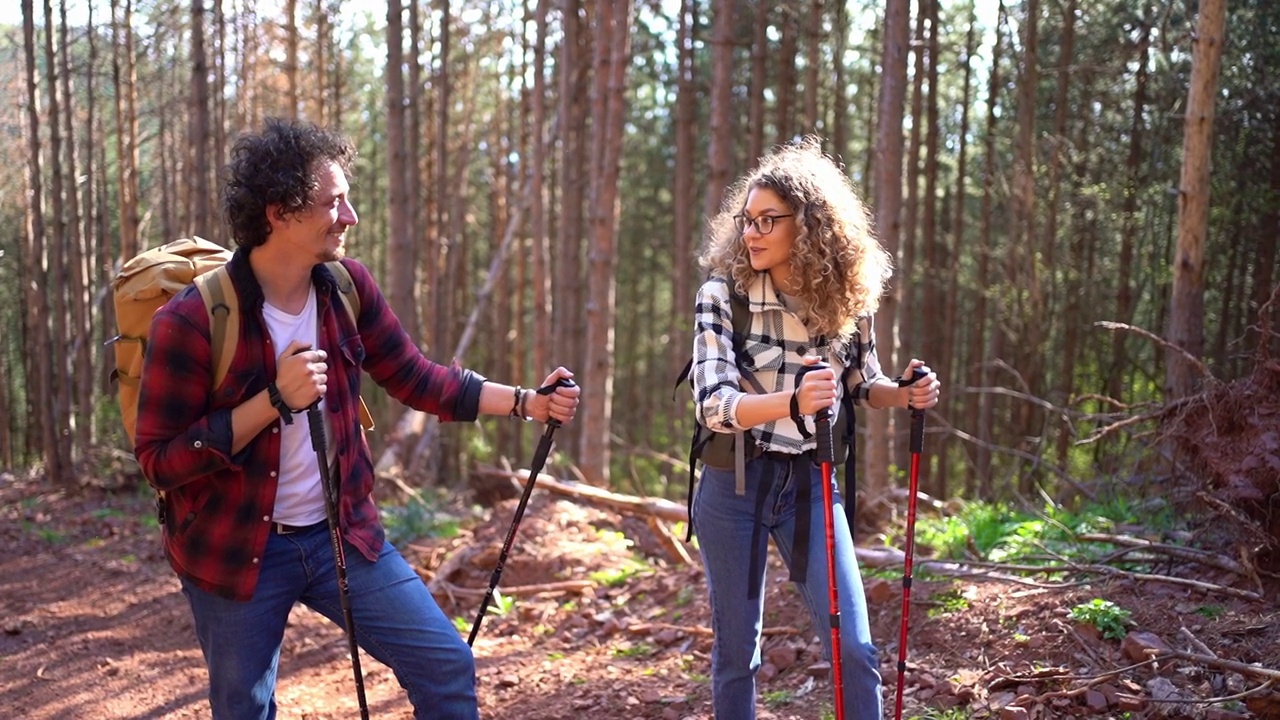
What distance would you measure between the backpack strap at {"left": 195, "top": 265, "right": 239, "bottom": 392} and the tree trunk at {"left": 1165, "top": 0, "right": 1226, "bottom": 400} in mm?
6664

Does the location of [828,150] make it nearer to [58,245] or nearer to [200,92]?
[200,92]

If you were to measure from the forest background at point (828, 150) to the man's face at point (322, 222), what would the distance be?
280 centimetres

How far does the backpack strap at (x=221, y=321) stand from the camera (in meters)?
2.85

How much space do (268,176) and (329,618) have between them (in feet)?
4.24

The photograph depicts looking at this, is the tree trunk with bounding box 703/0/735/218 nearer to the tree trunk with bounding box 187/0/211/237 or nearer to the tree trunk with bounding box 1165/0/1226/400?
the tree trunk with bounding box 1165/0/1226/400

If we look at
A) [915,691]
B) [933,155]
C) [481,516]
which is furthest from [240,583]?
[933,155]

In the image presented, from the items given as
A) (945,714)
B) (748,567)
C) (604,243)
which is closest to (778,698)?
(945,714)

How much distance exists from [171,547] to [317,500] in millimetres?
431

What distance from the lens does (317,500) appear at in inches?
120

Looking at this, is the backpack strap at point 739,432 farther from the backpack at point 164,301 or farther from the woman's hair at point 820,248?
the backpack at point 164,301

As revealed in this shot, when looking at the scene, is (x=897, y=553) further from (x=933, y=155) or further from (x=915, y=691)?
(x=933, y=155)

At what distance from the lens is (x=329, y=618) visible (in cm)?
299

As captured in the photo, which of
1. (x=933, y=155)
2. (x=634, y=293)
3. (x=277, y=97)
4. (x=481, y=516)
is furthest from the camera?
(x=634, y=293)

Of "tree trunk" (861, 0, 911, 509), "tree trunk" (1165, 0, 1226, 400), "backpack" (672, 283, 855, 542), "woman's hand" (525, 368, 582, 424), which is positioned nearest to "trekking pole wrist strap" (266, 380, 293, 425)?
"woman's hand" (525, 368, 582, 424)
